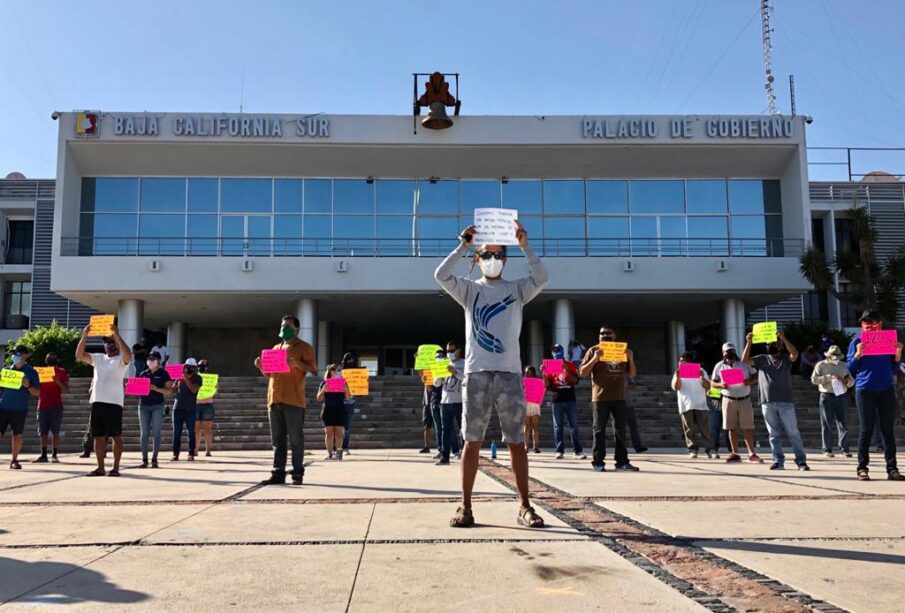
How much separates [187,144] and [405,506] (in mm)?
23640

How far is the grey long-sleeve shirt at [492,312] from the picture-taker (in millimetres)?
5039

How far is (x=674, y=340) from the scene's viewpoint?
32.6 meters

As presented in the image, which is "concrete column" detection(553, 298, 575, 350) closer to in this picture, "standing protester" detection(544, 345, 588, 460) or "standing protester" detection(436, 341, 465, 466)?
"standing protester" detection(544, 345, 588, 460)

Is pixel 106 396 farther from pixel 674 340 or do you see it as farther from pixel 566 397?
pixel 674 340

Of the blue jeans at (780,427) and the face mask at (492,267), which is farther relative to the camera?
the blue jeans at (780,427)

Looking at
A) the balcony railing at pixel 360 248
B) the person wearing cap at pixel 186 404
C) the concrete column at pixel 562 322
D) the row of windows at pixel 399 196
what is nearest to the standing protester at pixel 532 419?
the person wearing cap at pixel 186 404

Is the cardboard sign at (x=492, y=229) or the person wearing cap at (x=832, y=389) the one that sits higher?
the cardboard sign at (x=492, y=229)

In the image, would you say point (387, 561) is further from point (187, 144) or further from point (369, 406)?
point (187, 144)

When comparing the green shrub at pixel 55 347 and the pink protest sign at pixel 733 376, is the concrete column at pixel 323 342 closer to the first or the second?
the green shrub at pixel 55 347

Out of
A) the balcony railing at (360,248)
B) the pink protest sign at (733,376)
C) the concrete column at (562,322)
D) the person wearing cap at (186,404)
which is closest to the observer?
the pink protest sign at (733,376)

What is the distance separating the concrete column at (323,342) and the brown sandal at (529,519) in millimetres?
25138

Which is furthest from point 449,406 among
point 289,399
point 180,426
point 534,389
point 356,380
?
point 180,426

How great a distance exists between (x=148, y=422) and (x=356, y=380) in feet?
12.8

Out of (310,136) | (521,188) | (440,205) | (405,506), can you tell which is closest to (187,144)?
(310,136)
